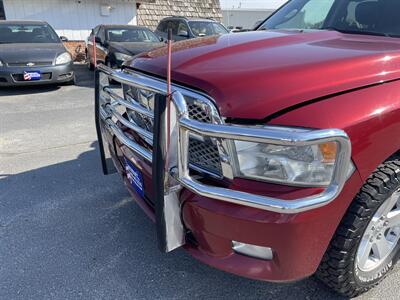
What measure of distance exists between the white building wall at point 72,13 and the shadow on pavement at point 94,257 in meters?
11.8

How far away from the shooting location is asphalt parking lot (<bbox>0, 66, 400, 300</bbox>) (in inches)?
93.4

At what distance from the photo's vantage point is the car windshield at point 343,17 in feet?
9.08

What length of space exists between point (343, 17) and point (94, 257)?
8.78ft

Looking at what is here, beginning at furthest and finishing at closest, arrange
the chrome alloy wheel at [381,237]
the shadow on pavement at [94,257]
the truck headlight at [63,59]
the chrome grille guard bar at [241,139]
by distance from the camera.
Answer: the truck headlight at [63,59], the shadow on pavement at [94,257], the chrome alloy wheel at [381,237], the chrome grille guard bar at [241,139]

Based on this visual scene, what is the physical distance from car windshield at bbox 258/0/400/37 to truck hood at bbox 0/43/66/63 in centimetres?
595

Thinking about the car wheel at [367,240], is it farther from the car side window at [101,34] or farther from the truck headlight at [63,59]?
the car side window at [101,34]

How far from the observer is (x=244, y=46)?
240 cm

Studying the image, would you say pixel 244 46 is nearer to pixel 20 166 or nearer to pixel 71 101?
pixel 20 166

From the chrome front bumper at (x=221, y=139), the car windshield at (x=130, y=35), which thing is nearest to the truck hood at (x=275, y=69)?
the chrome front bumper at (x=221, y=139)

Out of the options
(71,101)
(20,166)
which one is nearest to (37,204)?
(20,166)

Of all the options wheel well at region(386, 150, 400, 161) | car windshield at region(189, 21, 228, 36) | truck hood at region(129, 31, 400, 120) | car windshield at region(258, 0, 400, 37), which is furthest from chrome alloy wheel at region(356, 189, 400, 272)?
car windshield at region(189, 21, 228, 36)

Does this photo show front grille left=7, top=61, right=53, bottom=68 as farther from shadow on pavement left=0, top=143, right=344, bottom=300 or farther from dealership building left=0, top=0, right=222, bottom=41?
dealership building left=0, top=0, right=222, bottom=41

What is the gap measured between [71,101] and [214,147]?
644cm

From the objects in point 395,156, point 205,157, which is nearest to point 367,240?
point 395,156
